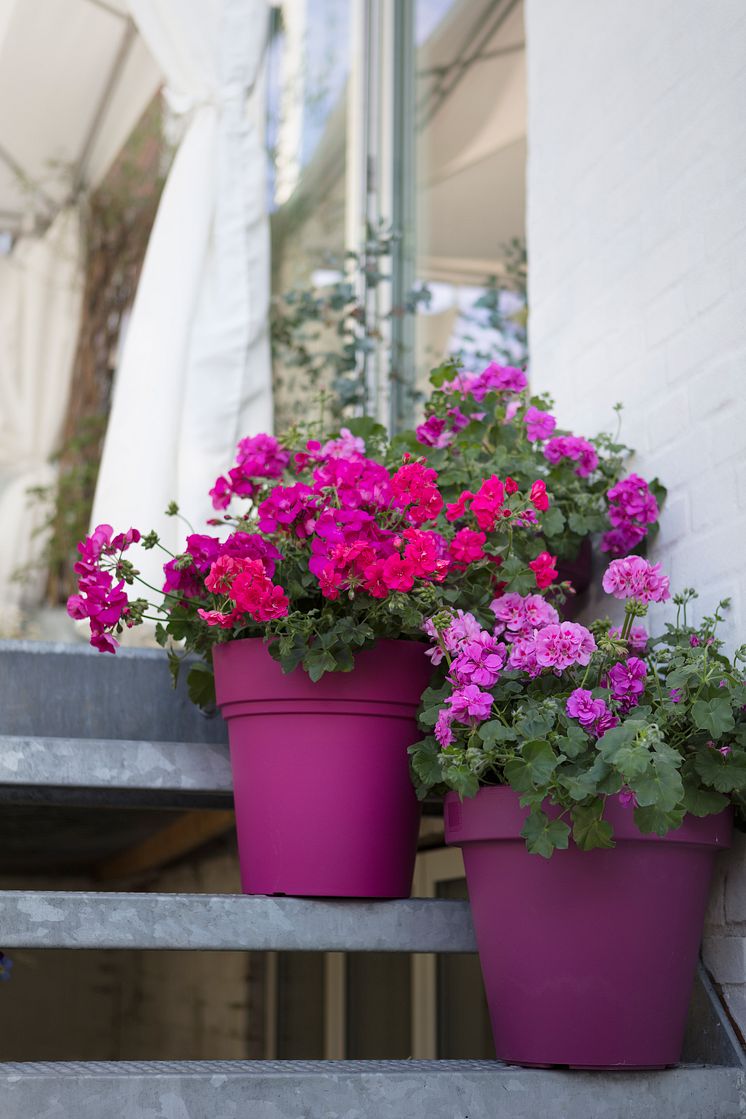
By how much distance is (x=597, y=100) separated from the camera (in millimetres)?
2018

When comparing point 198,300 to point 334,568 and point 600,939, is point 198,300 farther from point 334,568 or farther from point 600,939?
point 600,939

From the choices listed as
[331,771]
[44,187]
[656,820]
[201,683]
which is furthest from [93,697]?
[44,187]

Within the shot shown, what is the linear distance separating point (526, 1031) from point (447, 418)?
3.05ft

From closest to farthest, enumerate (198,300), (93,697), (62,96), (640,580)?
(640,580)
(93,697)
(198,300)
(62,96)

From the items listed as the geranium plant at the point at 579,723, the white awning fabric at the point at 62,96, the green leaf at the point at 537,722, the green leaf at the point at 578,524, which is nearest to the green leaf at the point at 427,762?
the geranium plant at the point at 579,723

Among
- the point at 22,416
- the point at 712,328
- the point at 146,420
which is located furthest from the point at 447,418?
the point at 22,416

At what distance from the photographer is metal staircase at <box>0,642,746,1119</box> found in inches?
46.3

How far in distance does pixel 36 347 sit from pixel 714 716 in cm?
339

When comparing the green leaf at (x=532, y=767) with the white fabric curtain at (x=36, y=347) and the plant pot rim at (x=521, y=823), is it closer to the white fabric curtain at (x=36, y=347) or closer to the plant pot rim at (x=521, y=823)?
the plant pot rim at (x=521, y=823)

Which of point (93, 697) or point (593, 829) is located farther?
point (93, 697)

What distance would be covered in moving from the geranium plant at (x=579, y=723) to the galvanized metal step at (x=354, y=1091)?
0.27 metres

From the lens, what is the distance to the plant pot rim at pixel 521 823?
1248mm

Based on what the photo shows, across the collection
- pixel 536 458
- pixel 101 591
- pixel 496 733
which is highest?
pixel 536 458

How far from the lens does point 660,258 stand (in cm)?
176
